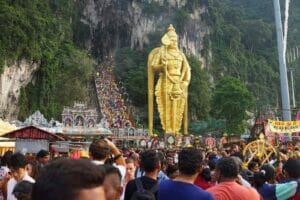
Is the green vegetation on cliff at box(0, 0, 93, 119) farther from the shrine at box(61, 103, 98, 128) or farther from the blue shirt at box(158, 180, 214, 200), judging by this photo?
the blue shirt at box(158, 180, 214, 200)

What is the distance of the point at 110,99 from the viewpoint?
33.3 m

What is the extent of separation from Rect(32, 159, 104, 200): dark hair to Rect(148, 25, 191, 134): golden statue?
18.7 meters

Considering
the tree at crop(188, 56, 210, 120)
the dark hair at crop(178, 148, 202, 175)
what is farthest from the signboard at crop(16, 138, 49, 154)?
the tree at crop(188, 56, 210, 120)

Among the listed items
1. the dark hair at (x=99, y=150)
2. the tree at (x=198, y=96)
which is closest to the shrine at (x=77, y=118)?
the dark hair at (x=99, y=150)

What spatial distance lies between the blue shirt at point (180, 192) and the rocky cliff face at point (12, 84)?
22417 mm

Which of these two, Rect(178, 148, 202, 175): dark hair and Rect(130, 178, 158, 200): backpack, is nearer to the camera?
Rect(178, 148, 202, 175): dark hair

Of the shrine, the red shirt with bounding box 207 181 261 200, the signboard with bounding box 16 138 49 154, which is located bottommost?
the red shirt with bounding box 207 181 261 200

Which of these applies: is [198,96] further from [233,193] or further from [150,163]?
[233,193]

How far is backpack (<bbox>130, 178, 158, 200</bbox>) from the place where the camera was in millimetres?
2865

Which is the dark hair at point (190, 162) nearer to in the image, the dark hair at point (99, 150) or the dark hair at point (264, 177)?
the dark hair at point (99, 150)

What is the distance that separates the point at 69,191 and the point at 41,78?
1094 inches

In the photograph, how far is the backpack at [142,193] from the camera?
2.87 meters

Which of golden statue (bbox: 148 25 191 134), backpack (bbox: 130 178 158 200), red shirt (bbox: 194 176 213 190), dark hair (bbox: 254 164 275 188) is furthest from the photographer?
golden statue (bbox: 148 25 191 134)

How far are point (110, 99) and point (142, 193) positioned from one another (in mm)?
30551
